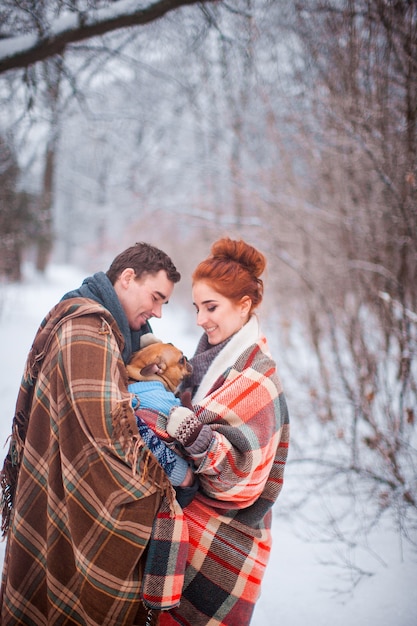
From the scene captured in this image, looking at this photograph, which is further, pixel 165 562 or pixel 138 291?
pixel 138 291

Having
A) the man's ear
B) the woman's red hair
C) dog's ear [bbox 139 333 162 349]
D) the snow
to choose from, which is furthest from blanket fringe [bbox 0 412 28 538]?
the snow

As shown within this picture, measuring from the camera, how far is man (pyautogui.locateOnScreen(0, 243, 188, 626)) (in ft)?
5.51

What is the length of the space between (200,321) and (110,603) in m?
1.35

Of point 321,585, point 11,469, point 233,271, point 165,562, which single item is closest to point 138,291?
point 233,271

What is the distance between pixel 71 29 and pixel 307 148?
3.46m

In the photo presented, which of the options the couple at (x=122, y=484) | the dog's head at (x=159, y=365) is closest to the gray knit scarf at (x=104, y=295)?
the couple at (x=122, y=484)

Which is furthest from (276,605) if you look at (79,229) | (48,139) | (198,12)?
(79,229)

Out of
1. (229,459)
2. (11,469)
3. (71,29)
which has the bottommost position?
(11,469)

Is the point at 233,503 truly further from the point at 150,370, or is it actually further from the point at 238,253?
the point at 238,253

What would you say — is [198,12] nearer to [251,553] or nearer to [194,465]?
[194,465]

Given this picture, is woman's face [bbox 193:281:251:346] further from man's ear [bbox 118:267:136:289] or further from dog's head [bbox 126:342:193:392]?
man's ear [bbox 118:267:136:289]

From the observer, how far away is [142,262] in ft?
7.00

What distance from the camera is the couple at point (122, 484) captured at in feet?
5.57

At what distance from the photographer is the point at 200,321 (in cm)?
222
